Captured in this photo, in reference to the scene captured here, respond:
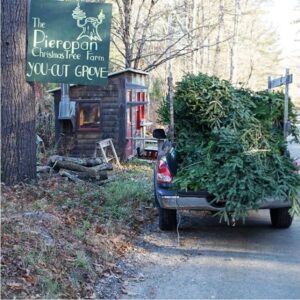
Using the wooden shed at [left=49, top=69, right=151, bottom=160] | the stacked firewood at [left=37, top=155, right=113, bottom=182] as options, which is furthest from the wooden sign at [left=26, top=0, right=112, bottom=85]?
the wooden shed at [left=49, top=69, right=151, bottom=160]

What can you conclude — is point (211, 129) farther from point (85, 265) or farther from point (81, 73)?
point (85, 265)

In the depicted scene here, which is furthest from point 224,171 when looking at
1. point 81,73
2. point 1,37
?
point 1,37

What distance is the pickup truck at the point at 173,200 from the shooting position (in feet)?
24.1

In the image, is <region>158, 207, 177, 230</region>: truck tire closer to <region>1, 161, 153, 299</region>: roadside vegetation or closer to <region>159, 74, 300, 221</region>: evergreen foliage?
<region>1, 161, 153, 299</region>: roadside vegetation

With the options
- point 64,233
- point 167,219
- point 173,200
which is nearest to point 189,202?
point 173,200

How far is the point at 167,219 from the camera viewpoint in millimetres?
8008

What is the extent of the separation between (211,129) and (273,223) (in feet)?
6.18

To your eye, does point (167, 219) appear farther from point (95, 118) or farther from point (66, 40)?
point (95, 118)

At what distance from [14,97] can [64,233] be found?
3111 mm

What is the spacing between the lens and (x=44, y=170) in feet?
34.8

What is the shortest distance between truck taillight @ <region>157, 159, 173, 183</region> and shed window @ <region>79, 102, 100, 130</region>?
8819 millimetres

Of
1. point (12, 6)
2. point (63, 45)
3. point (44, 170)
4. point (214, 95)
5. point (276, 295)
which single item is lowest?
point (276, 295)

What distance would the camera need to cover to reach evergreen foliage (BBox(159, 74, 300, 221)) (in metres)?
7.12

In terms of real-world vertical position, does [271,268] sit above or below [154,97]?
below
